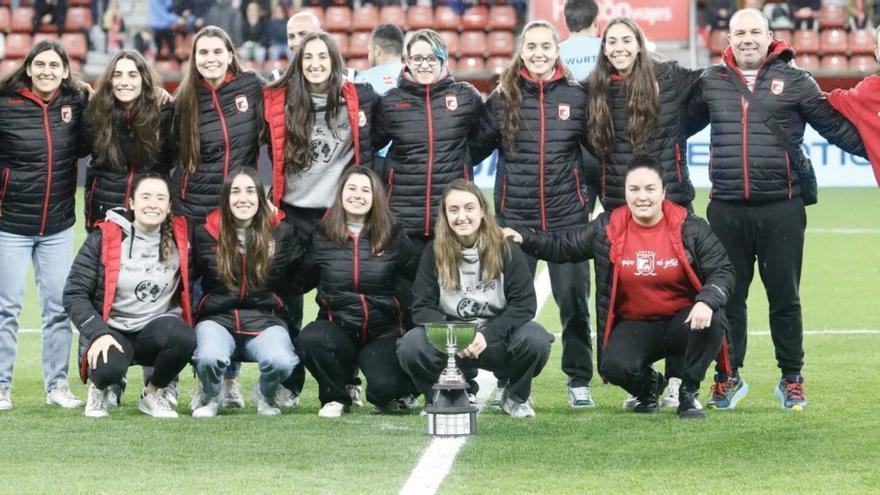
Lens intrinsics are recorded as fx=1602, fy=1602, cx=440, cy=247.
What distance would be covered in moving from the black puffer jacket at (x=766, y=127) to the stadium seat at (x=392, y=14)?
1532 centimetres

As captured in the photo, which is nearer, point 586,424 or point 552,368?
point 586,424

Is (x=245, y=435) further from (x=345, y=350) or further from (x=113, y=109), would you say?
(x=113, y=109)

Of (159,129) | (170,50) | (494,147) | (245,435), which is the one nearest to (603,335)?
(494,147)

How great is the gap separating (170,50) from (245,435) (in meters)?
15.8

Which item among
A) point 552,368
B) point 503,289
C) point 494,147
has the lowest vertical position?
point 552,368

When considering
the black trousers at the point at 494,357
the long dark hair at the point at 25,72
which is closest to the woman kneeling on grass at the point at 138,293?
the long dark hair at the point at 25,72

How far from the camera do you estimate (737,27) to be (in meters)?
6.84

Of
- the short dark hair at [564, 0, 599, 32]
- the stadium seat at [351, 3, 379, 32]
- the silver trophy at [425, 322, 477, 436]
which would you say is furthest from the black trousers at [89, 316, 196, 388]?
the stadium seat at [351, 3, 379, 32]

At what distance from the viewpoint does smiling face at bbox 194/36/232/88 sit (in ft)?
23.2

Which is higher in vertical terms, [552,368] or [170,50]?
[170,50]

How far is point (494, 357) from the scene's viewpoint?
265 inches

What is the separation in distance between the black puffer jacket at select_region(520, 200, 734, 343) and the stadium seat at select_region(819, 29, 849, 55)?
15.3 m

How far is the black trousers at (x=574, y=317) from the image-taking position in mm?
7230

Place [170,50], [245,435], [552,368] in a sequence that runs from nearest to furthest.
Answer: [245,435] < [552,368] < [170,50]
